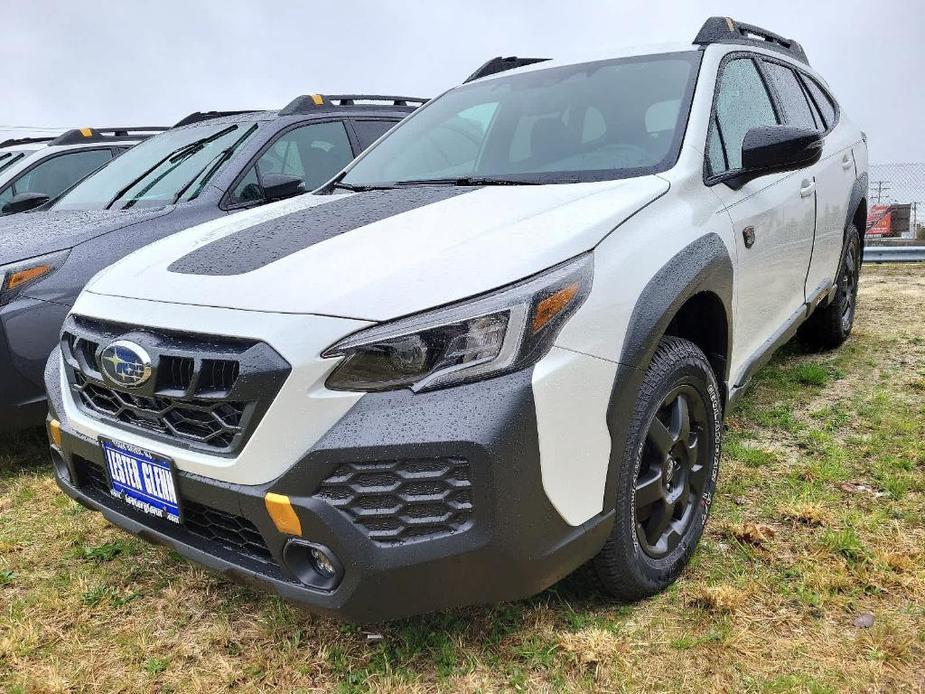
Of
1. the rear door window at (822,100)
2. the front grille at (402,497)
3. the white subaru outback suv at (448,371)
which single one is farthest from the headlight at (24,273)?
the rear door window at (822,100)

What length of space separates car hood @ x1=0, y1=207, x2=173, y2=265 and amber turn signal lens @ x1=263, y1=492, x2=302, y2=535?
2.24m

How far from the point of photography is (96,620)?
89.5 inches

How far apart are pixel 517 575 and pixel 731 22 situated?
259cm

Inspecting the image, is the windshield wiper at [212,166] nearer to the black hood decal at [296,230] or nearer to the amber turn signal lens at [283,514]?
the black hood decal at [296,230]

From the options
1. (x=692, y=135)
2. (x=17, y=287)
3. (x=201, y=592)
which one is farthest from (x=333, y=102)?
(x=201, y=592)

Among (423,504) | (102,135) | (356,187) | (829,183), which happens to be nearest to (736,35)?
(829,183)

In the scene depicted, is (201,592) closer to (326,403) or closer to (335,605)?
(335,605)

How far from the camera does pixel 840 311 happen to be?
452 cm

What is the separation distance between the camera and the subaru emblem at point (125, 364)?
1858mm

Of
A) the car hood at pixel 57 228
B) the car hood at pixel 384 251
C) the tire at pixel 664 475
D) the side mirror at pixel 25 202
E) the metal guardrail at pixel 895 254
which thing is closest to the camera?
the car hood at pixel 384 251

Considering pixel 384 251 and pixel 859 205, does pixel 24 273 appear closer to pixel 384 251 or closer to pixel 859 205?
pixel 384 251

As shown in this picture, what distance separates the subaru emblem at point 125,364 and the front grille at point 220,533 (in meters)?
0.32

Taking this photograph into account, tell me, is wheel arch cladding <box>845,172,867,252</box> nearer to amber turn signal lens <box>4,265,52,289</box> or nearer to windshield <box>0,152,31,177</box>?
amber turn signal lens <box>4,265,52,289</box>

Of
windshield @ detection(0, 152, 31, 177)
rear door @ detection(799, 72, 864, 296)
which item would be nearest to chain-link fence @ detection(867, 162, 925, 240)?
rear door @ detection(799, 72, 864, 296)
